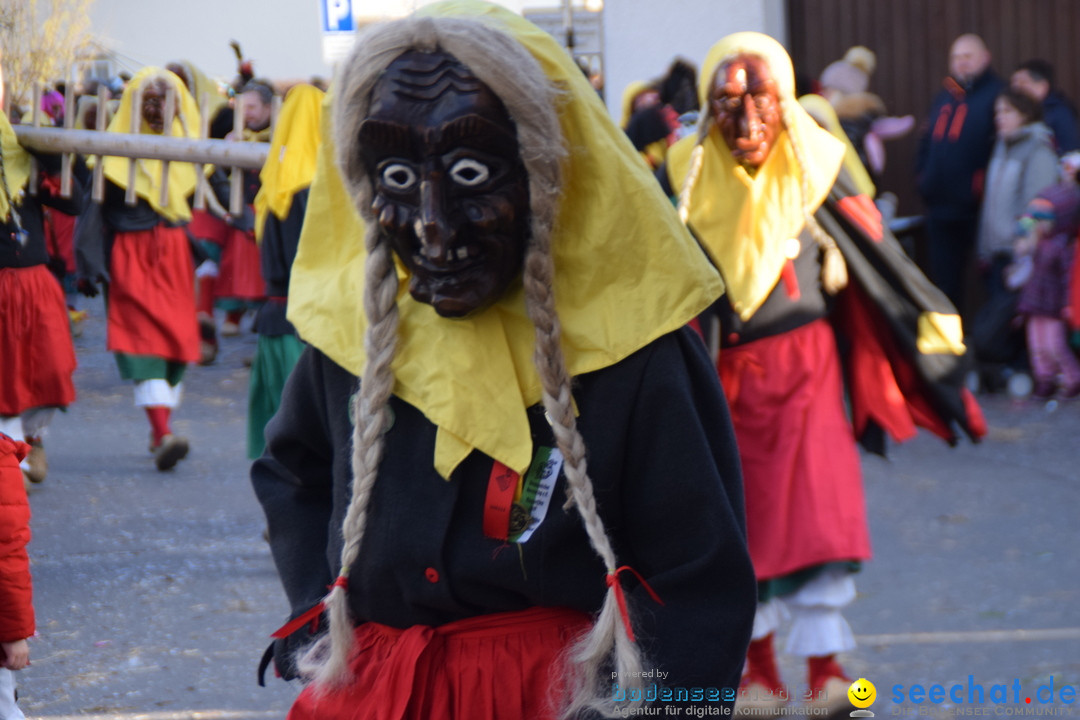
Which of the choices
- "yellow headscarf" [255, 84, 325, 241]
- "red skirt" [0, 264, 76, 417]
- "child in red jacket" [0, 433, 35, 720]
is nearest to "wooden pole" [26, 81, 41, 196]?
"red skirt" [0, 264, 76, 417]

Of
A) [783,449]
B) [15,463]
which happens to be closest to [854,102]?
[783,449]

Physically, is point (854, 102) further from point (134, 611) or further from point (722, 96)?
point (134, 611)

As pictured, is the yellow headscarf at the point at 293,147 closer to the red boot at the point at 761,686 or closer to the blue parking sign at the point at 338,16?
the red boot at the point at 761,686

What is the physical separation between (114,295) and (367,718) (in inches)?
239

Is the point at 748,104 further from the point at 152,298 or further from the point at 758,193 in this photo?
the point at 152,298

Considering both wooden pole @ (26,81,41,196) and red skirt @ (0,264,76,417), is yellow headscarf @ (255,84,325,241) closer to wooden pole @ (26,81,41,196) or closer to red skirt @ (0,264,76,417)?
wooden pole @ (26,81,41,196)

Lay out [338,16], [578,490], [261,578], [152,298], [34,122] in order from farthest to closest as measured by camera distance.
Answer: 1. [338,16]
2. [152,298]
3. [34,122]
4. [261,578]
5. [578,490]

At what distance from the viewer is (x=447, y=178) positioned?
179 centimetres

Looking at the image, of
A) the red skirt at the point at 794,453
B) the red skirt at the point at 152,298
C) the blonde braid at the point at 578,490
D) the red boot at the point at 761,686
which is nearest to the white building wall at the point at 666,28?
the red skirt at the point at 152,298

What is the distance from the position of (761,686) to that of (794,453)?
0.70m

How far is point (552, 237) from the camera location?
1.84 metres

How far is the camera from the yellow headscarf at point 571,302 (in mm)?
1795

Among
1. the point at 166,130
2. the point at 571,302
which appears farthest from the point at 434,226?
the point at 166,130

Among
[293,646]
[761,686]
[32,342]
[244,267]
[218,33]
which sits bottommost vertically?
[761,686]
